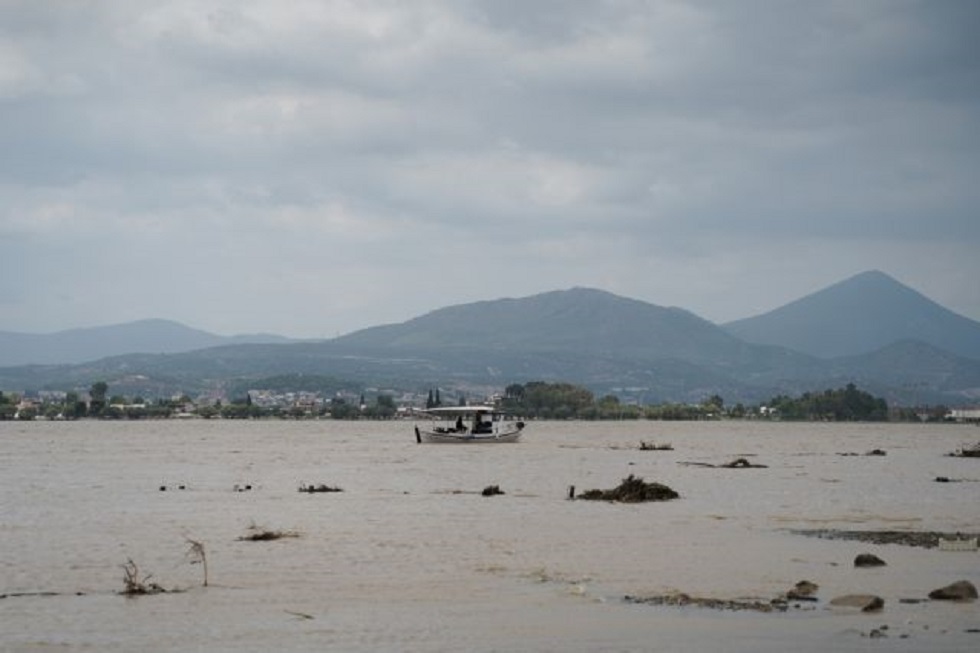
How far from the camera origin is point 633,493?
202 ft

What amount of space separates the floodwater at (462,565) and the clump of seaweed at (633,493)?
66.2 inches

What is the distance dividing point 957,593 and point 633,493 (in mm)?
32112

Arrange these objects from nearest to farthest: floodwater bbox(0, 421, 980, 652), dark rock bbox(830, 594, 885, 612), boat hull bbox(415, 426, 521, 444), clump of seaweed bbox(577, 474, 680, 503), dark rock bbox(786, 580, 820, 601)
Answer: floodwater bbox(0, 421, 980, 652) < dark rock bbox(830, 594, 885, 612) < dark rock bbox(786, 580, 820, 601) < clump of seaweed bbox(577, 474, 680, 503) < boat hull bbox(415, 426, 521, 444)

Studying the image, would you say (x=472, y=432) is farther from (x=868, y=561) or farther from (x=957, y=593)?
(x=957, y=593)

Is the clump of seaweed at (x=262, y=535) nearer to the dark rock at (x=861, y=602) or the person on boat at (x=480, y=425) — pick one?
the dark rock at (x=861, y=602)

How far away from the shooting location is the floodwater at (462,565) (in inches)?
1050

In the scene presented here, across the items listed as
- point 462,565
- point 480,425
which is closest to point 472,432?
point 480,425

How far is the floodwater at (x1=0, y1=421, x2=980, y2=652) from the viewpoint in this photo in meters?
26.7

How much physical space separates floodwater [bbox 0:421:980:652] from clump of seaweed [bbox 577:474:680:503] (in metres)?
1.68

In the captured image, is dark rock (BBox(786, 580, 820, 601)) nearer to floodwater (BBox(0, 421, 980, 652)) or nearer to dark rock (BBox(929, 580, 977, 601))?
floodwater (BBox(0, 421, 980, 652))

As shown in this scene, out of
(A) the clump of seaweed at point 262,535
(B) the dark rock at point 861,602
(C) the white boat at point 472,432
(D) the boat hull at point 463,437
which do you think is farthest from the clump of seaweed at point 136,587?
(D) the boat hull at point 463,437

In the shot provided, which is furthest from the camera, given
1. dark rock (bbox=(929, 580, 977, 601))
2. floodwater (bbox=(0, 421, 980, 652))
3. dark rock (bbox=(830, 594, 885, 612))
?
dark rock (bbox=(929, 580, 977, 601))

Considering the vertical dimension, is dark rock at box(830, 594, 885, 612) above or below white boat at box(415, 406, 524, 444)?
below

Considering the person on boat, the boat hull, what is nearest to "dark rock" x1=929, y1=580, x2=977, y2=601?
the boat hull
